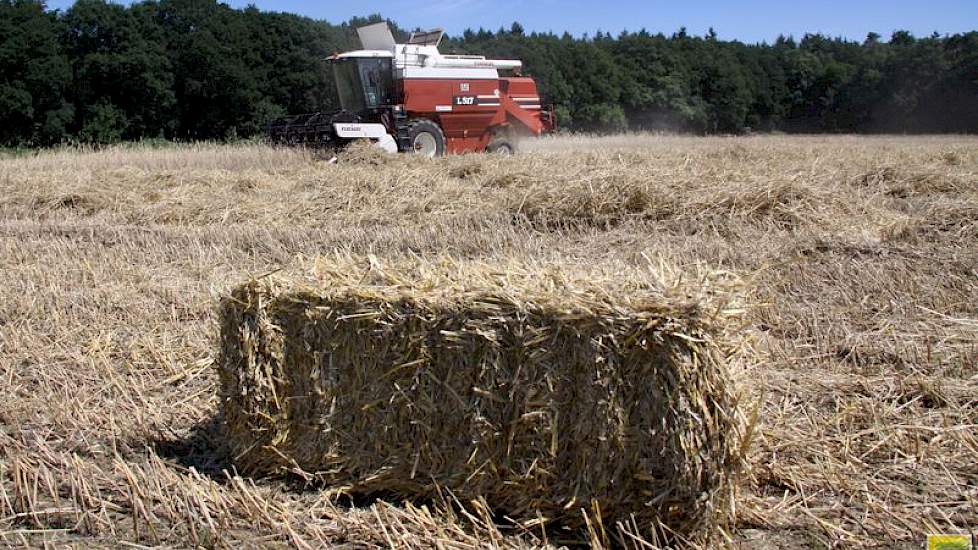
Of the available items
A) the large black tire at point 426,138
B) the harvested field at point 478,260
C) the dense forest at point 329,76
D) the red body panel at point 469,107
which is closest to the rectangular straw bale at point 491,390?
the harvested field at point 478,260

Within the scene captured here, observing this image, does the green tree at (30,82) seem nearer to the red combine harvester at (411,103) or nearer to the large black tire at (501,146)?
the red combine harvester at (411,103)

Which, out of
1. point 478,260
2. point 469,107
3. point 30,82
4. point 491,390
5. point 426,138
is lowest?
point 491,390

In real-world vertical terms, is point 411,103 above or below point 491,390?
above

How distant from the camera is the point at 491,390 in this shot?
3.64 m

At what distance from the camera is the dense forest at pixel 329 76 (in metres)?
35.3

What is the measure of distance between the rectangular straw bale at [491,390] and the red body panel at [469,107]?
16.2 m

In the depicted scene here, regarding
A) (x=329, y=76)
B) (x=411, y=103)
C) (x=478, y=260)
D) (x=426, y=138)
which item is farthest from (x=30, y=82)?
(x=478, y=260)

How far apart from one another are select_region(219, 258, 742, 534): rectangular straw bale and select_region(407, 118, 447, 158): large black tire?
15322 mm

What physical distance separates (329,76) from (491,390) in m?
31.9

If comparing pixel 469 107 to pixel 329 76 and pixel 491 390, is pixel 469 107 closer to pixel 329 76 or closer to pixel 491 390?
pixel 329 76

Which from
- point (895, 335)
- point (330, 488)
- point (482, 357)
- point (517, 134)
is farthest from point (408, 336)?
point (517, 134)

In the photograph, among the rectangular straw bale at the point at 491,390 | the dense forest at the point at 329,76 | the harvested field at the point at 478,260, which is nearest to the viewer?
the rectangular straw bale at the point at 491,390

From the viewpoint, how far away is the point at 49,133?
34062 millimetres

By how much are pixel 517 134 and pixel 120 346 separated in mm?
17715
